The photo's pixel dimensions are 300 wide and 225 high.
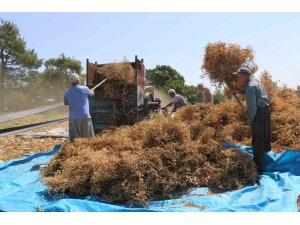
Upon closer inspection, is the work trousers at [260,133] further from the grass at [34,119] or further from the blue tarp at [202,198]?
the grass at [34,119]

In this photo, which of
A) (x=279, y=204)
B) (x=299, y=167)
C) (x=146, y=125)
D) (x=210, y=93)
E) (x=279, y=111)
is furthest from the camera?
(x=210, y=93)

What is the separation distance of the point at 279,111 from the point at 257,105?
216 centimetres

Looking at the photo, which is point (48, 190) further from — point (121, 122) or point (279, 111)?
point (279, 111)

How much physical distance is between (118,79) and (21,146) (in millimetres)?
3231

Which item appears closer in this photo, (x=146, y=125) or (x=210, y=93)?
(x=146, y=125)

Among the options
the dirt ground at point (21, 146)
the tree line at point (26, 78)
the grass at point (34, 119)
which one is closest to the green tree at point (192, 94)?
the tree line at point (26, 78)

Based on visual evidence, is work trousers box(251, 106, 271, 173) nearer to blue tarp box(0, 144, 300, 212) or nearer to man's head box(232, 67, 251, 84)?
blue tarp box(0, 144, 300, 212)

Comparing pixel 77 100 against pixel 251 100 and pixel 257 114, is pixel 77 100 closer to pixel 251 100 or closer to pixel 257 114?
pixel 251 100

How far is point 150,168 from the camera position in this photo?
4766 millimetres

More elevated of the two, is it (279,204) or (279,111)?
(279,111)

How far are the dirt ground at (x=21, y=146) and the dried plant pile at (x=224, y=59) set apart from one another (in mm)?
4541
